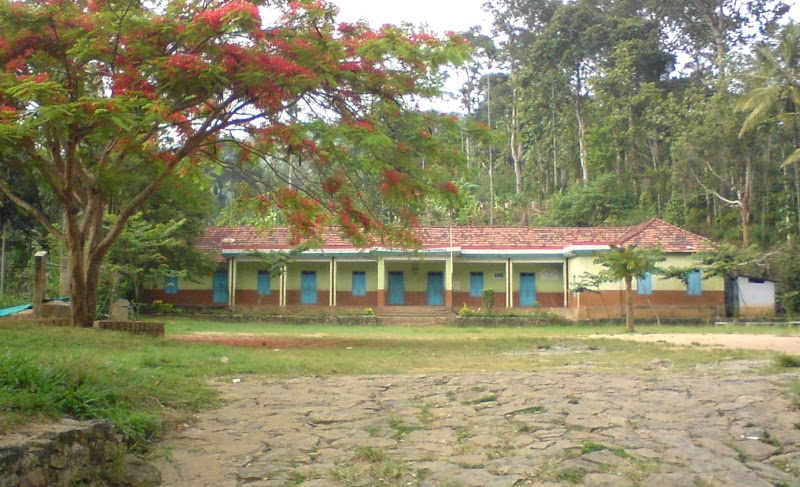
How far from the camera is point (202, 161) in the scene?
17.8 m

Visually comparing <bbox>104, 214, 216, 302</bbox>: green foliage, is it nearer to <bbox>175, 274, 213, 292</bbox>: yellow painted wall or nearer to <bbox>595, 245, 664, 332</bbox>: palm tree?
<bbox>175, 274, 213, 292</bbox>: yellow painted wall

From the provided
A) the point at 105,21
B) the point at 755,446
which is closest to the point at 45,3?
the point at 105,21

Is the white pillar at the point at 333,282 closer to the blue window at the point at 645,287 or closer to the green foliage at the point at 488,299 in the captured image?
the green foliage at the point at 488,299

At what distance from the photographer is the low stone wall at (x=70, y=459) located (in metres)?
4.64

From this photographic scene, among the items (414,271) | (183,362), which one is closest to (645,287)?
(414,271)

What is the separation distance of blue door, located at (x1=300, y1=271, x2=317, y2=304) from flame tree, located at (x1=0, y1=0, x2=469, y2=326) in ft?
57.5

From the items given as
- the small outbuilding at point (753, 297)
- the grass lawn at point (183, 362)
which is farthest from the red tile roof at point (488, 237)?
the grass lawn at point (183, 362)

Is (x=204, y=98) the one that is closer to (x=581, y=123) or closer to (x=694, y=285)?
(x=694, y=285)

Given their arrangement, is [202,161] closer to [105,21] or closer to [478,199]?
[105,21]

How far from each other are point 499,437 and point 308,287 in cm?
2792

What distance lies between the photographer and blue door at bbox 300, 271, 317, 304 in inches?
1341

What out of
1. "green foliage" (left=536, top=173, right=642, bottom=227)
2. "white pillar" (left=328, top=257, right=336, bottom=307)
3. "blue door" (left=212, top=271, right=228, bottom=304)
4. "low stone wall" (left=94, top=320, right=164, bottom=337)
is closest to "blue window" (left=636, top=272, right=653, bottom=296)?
"green foliage" (left=536, top=173, right=642, bottom=227)

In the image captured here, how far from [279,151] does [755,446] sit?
11.6 meters

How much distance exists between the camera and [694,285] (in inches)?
A: 1166
